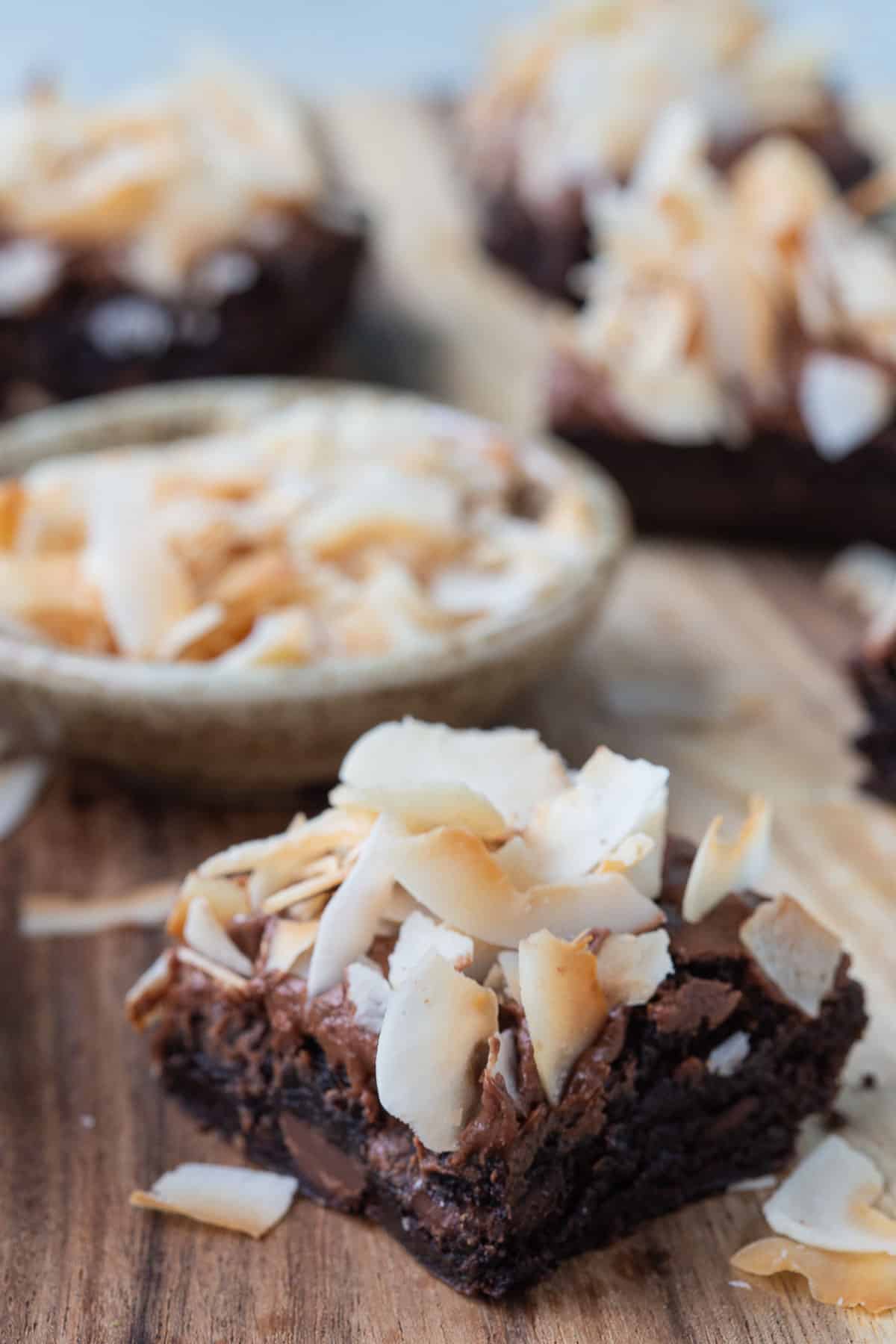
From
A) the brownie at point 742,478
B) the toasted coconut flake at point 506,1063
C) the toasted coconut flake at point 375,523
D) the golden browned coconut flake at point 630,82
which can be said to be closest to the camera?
the toasted coconut flake at point 506,1063

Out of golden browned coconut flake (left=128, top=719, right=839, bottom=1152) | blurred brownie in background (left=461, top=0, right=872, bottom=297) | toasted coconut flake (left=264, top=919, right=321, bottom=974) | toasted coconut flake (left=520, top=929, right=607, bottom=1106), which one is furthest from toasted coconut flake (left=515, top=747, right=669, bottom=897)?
blurred brownie in background (left=461, top=0, right=872, bottom=297)

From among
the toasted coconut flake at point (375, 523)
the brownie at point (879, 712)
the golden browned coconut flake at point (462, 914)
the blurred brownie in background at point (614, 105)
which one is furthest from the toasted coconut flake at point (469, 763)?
the blurred brownie in background at point (614, 105)

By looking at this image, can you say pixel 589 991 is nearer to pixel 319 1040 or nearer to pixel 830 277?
pixel 319 1040

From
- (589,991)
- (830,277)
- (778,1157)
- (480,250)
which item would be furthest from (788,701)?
(480,250)

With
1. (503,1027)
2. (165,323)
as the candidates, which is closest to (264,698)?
(503,1027)

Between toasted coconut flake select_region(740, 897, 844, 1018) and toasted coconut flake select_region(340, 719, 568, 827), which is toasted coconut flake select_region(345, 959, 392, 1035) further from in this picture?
toasted coconut flake select_region(740, 897, 844, 1018)

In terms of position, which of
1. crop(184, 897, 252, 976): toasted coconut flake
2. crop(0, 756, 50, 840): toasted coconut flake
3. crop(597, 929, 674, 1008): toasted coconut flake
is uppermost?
crop(597, 929, 674, 1008): toasted coconut flake

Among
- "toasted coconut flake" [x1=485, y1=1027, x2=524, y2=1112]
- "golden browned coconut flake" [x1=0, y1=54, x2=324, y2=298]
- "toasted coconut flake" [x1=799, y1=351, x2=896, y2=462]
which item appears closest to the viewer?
"toasted coconut flake" [x1=485, y1=1027, x2=524, y2=1112]

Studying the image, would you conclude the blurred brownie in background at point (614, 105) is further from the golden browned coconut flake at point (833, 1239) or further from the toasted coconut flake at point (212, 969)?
the golden browned coconut flake at point (833, 1239)
